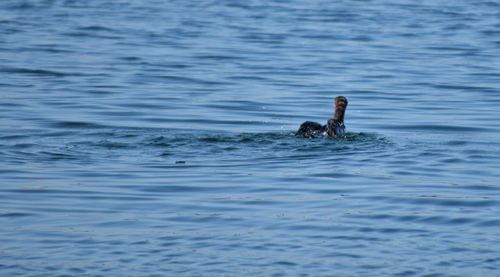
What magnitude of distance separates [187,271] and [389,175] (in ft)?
16.1

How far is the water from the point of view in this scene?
413 inches

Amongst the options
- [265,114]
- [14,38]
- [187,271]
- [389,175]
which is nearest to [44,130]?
[265,114]

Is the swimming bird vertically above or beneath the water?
above

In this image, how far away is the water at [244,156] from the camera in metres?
10.5

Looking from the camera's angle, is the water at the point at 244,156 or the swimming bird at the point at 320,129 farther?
the swimming bird at the point at 320,129

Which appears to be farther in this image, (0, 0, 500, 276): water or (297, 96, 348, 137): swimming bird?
(297, 96, 348, 137): swimming bird

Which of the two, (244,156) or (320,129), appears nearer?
(244,156)

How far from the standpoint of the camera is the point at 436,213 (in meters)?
12.2

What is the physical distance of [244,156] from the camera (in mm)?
15305

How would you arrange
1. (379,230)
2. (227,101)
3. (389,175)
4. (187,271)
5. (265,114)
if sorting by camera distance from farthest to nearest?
(227,101)
(265,114)
(389,175)
(379,230)
(187,271)

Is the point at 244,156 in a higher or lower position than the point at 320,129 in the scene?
lower

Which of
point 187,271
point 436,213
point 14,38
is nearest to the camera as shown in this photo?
point 187,271

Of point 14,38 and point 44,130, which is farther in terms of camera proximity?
point 14,38

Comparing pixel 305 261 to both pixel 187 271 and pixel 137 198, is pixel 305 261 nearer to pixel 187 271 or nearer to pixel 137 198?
pixel 187 271
